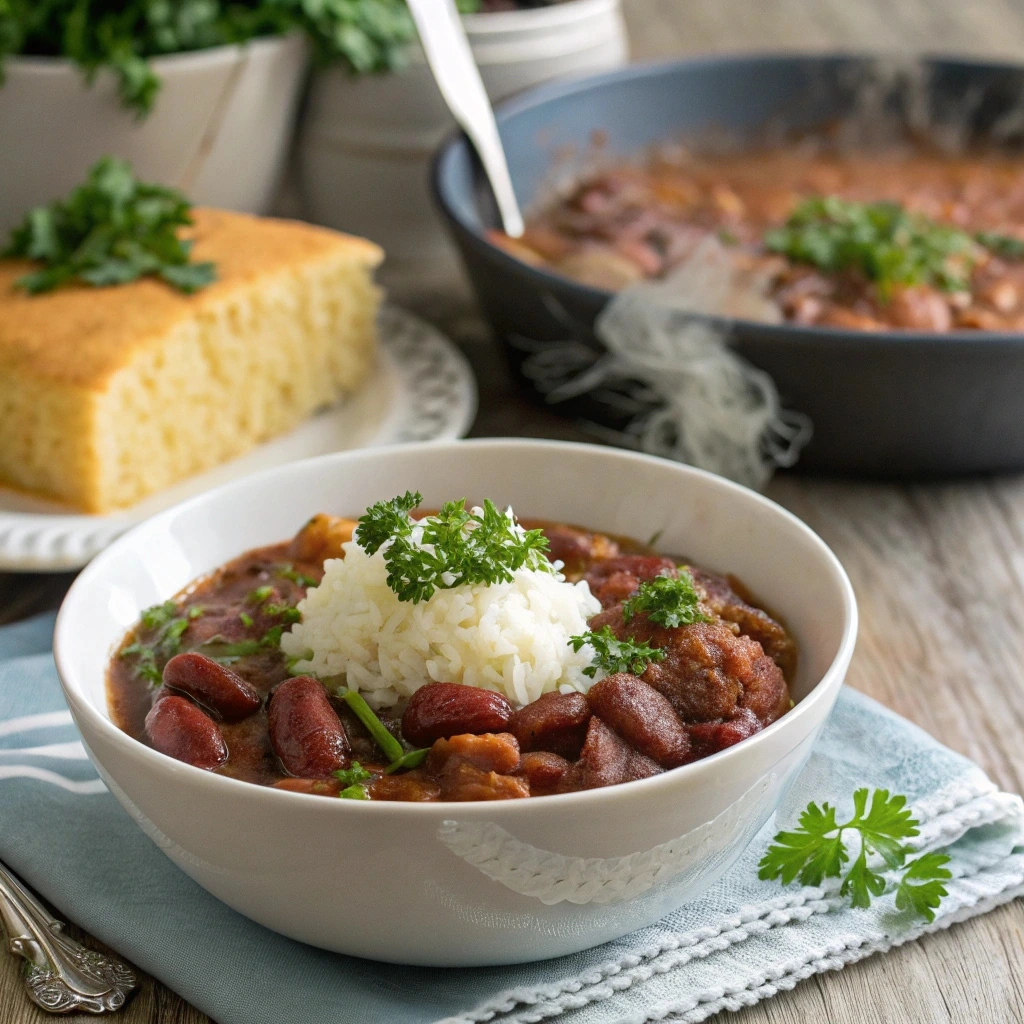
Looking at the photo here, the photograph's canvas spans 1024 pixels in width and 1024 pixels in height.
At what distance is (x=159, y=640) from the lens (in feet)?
7.89

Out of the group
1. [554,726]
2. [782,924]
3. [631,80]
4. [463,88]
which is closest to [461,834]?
[554,726]

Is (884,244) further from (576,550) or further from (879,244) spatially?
(576,550)

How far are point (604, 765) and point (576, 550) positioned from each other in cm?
72

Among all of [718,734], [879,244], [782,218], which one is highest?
[718,734]

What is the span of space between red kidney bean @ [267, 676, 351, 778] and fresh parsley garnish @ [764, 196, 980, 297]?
2473 millimetres

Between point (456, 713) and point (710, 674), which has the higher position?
point (456, 713)

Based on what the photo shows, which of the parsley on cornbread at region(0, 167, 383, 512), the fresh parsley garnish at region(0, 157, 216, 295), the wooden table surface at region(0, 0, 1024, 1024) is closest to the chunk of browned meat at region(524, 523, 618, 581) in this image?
the wooden table surface at region(0, 0, 1024, 1024)

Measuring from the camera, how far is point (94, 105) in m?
4.18

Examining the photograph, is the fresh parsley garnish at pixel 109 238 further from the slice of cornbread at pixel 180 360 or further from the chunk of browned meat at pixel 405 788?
the chunk of browned meat at pixel 405 788

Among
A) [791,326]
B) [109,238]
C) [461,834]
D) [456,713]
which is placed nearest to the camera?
[461,834]

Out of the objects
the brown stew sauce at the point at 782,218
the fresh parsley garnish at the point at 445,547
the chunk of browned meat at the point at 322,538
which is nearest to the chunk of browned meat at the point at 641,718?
the fresh parsley garnish at the point at 445,547

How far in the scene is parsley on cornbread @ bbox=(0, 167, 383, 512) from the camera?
3.47 metres

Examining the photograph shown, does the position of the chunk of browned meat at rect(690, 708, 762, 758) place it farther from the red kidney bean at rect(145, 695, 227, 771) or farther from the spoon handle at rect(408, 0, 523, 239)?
the spoon handle at rect(408, 0, 523, 239)

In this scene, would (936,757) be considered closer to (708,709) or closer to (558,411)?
(708,709)
